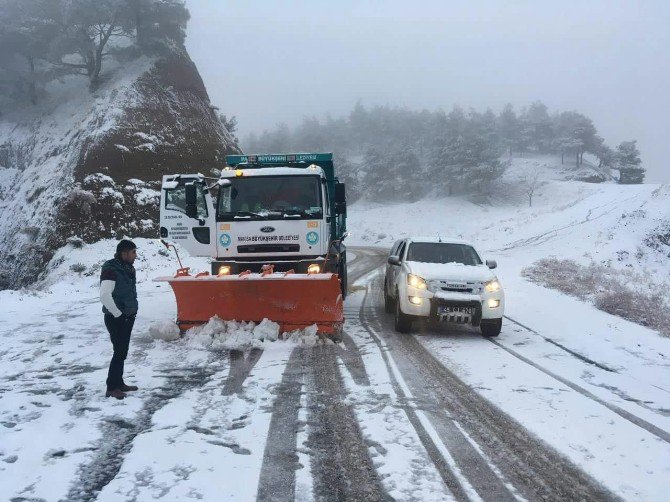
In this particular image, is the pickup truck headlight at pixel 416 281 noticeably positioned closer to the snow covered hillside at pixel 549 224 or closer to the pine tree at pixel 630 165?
the snow covered hillside at pixel 549 224

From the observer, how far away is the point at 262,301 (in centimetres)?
842

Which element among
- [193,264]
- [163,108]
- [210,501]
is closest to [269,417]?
[210,501]

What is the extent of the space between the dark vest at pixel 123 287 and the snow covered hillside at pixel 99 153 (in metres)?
18.9

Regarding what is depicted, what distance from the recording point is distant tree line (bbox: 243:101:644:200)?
63844mm

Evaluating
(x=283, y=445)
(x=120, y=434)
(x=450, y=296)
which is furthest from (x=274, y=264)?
(x=283, y=445)

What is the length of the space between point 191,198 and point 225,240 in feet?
3.25

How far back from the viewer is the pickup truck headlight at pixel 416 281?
8846 millimetres

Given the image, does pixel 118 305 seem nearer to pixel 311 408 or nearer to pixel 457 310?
pixel 311 408

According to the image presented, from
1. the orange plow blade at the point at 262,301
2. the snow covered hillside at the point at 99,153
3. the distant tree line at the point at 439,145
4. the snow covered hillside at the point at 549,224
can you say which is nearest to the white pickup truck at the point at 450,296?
the orange plow blade at the point at 262,301

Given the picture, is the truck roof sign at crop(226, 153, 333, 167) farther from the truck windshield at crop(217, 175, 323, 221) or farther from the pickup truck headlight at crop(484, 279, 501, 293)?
the pickup truck headlight at crop(484, 279, 501, 293)

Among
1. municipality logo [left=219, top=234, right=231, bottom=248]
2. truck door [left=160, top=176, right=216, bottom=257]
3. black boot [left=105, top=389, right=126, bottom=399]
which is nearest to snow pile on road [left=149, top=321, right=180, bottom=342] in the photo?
truck door [left=160, top=176, right=216, bottom=257]

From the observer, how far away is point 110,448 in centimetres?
436

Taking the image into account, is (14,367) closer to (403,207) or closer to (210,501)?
(210,501)

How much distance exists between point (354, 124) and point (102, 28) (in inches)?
3381
